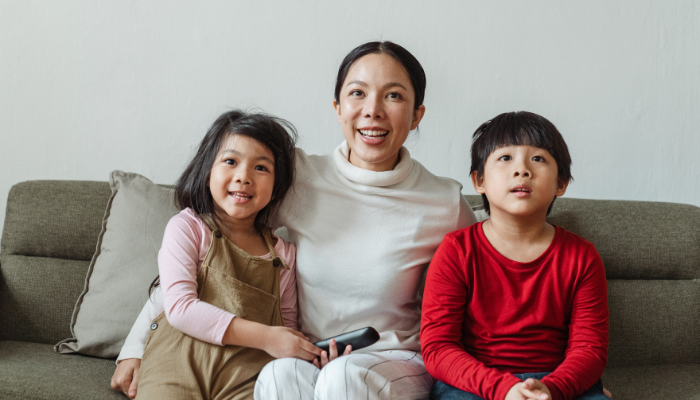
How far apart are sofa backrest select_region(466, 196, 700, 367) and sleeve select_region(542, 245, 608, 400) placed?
432 millimetres

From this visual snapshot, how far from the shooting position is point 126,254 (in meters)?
1.54

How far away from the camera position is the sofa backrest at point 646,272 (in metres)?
1.56

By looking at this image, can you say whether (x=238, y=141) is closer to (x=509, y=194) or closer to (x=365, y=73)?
(x=365, y=73)

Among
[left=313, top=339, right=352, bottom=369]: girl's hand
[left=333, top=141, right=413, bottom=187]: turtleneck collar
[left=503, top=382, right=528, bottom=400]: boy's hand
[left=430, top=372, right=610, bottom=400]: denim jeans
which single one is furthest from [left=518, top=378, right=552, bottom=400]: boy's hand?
[left=333, top=141, right=413, bottom=187]: turtleneck collar

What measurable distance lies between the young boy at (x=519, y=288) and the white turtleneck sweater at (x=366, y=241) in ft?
0.39

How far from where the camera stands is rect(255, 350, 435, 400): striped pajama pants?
104 centimetres

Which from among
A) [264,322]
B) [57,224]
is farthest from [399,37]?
[57,224]

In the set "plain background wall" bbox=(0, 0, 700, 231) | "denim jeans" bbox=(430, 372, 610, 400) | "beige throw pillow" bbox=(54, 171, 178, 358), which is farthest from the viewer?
"plain background wall" bbox=(0, 0, 700, 231)

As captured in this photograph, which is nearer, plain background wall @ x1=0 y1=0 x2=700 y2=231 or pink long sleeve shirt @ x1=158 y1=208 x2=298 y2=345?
pink long sleeve shirt @ x1=158 y1=208 x2=298 y2=345

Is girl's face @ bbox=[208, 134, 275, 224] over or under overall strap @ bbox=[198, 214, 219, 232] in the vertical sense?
over

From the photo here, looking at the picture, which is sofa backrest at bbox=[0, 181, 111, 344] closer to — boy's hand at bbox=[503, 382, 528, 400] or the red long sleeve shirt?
the red long sleeve shirt

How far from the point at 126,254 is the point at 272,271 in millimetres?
496

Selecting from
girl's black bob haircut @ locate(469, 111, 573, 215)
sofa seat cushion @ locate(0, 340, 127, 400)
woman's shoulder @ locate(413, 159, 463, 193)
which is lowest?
sofa seat cushion @ locate(0, 340, 127, 400)

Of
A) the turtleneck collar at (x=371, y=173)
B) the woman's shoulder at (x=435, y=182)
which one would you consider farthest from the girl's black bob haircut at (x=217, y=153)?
the woman's shoulder at (x=435, y=182)
